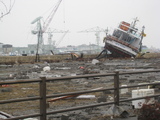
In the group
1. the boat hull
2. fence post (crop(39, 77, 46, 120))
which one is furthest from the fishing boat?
fence post (crop(39, 77, 46, 120))

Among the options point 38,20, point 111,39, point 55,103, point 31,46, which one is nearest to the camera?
point 55,103

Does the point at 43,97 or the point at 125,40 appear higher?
the point at 125,40

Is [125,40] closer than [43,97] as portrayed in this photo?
No

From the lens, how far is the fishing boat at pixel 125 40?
2163 inches

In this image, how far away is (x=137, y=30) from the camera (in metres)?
→ 55.9

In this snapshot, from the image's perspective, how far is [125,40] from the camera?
56.0 meters

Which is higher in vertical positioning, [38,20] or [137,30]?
[38,20]

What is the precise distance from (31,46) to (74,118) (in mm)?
153454

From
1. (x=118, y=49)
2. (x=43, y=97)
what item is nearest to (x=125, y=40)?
(x=118, y=49)

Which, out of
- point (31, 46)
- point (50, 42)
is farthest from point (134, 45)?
point (31, 46)

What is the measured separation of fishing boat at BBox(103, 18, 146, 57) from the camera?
2163 inches

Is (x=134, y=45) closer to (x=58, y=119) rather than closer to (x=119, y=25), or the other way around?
(x=119, y=25)

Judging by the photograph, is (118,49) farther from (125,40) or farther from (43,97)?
(43,97)

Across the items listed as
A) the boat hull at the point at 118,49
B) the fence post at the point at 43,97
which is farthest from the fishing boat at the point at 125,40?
the fence post at the point at 43,97
